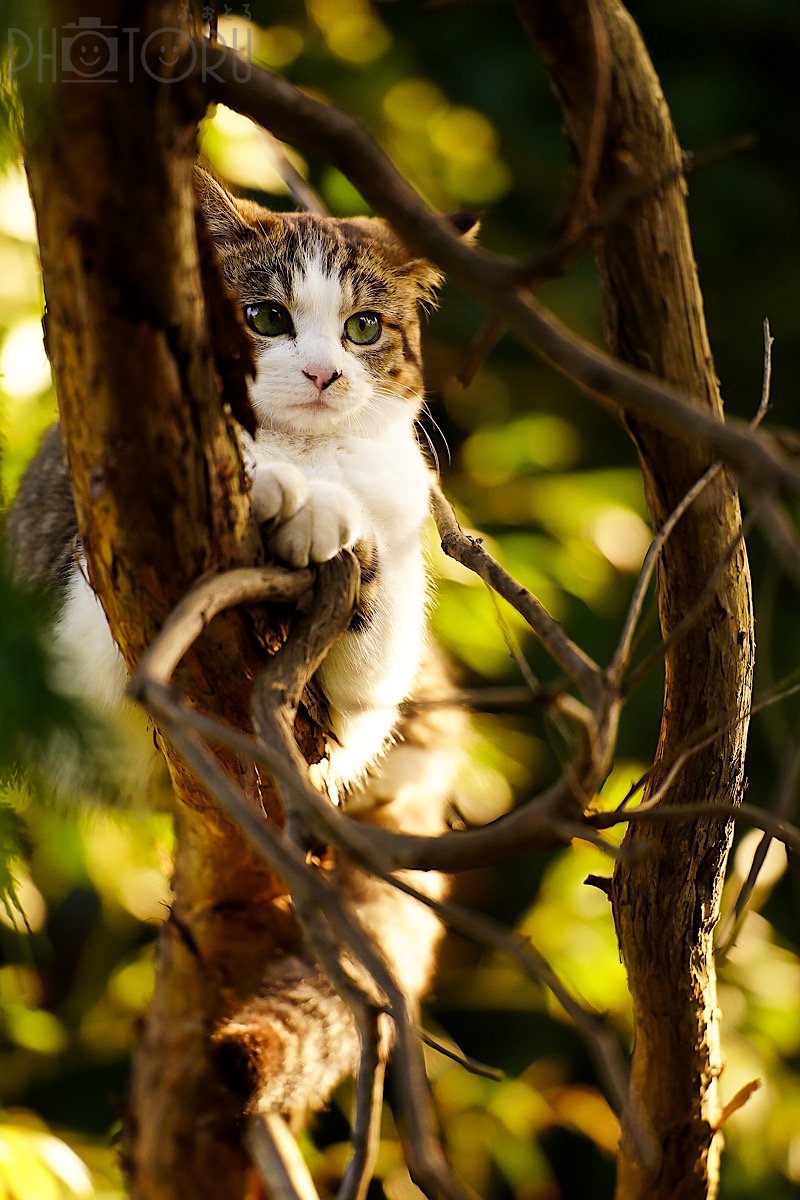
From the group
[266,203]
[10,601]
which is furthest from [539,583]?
[10,601]

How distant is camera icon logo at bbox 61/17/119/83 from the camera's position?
20.3 inches

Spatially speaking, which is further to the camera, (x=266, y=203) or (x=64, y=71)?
(x=266, y=203)

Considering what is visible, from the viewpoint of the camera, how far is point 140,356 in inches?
23.4

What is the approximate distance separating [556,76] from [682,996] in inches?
25.6

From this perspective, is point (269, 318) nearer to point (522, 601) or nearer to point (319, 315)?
point (319, 315)

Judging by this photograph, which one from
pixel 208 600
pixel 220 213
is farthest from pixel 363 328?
pixel 208 600

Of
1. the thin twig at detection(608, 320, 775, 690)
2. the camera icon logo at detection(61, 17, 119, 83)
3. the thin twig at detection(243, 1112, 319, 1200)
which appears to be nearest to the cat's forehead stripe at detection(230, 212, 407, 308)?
the thin twig at detection(608, 320, 775, 690)

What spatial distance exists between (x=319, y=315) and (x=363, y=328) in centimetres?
9

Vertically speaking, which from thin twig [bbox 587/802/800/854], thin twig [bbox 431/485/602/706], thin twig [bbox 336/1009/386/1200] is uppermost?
thin twig [bbox 431/485/602/706]

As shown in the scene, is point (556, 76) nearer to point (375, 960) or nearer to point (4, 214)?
point (375, 960)

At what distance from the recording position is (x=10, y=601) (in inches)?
21.6

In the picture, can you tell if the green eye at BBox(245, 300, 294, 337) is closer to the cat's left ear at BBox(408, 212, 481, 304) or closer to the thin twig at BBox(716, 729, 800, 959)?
the cat's left ear at BBox(408, 212, 481, 304)

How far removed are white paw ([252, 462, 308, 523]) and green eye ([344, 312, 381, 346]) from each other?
0.47 m

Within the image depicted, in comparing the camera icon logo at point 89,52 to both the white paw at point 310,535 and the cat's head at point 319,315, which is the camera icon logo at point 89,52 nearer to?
the white paw at point 310,535
